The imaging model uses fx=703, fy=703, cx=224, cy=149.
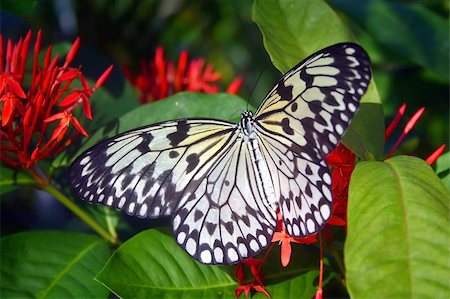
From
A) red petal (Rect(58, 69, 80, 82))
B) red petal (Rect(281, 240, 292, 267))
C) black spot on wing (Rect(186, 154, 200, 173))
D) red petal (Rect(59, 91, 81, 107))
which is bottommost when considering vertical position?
red petal (Rect(281, 240, 292, 267))

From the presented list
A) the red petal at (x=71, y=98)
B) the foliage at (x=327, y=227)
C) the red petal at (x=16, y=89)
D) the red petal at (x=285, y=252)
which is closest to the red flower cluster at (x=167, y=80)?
the foliage at (x=327, y=227)

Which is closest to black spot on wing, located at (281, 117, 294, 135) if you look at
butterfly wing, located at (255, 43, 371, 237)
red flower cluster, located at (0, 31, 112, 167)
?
butterfly wing, located at (255, 43, 371, 237)

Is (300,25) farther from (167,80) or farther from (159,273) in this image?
(167,80)

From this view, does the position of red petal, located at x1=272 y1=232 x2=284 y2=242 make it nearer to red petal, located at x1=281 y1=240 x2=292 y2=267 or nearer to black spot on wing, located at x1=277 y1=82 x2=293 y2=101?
red petal, located at x1=281 y1=240 x2=292 y2=267

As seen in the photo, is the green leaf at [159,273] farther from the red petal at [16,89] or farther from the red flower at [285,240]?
the red petal at [16,89]

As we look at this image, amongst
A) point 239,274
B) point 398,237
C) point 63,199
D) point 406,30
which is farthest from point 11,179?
point 406,30

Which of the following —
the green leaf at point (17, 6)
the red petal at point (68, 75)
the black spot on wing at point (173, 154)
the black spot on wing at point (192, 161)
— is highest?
the green leaf at point (17, 6)
